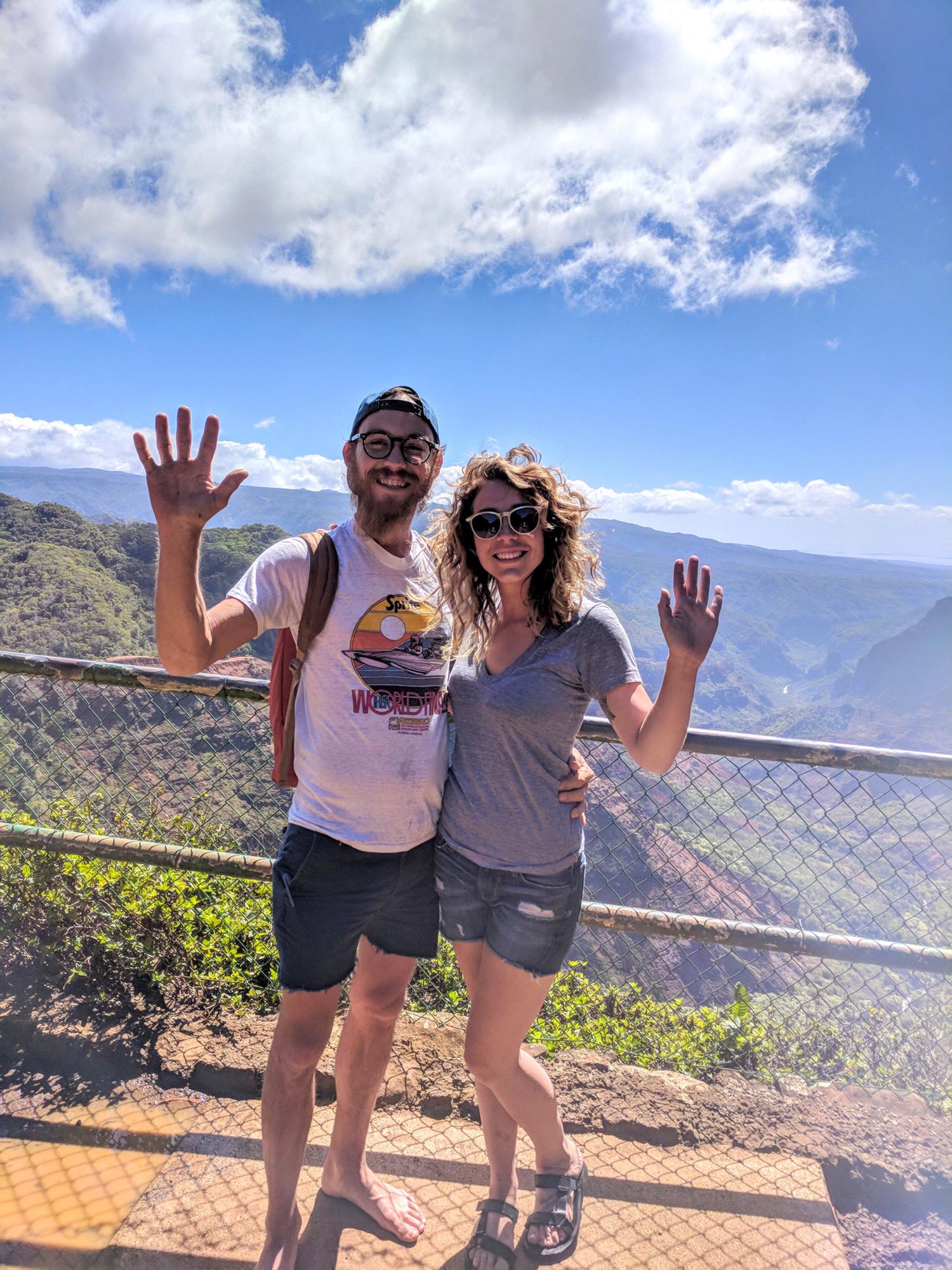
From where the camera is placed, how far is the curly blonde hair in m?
2.00

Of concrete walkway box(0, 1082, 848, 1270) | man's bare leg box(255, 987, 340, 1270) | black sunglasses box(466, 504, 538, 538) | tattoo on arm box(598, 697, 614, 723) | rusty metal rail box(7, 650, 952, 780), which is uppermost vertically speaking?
black sunglasses box(466, 504, 538, 538)

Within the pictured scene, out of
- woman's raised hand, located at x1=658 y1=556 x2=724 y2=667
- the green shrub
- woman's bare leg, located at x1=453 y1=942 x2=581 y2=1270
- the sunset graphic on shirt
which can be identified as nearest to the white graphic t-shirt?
the sunset graphic on shirt

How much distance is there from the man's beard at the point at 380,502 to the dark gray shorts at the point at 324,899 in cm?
87

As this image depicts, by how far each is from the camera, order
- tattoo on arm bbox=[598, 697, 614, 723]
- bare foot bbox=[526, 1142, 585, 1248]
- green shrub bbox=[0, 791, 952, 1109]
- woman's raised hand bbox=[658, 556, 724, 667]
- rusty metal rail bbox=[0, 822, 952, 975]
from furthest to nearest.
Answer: green shrub bbox=[0, 791, 952, 1109] → rusty metal rail bbox=[0, 822, 952, 975] → bare foot bbox=[526, 1142, 585, 1248] → tattoo on arm bbox=[598, 697, 614, 723] → woman's raised hand bbox=[658, 556, 724, 667]

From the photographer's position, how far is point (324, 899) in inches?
74.7

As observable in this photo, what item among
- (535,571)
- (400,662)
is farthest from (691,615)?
(400,662)

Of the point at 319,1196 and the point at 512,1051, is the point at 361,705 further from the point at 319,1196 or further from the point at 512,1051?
the point at 319,1196

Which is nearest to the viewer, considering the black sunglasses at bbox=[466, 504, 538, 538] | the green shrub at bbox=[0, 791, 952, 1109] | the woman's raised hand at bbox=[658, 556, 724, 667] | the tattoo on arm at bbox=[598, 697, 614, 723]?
the woman's raised hand at bbox=[658, 556, 724, 667]

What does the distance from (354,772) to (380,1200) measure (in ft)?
4.60

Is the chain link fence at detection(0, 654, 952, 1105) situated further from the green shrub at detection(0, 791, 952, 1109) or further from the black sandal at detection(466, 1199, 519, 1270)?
the black sandal at detection(466, 1199, 519, 1270)

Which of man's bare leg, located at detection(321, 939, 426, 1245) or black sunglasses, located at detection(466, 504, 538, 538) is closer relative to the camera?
black sunglasses, located at detection(466, 504, 538, 538)

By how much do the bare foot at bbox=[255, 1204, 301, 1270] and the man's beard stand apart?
74.8 inches

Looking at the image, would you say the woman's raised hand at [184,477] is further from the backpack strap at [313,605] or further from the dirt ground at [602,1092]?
the dirt ground at [602,1092]

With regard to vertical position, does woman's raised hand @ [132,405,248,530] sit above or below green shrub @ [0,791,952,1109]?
above
